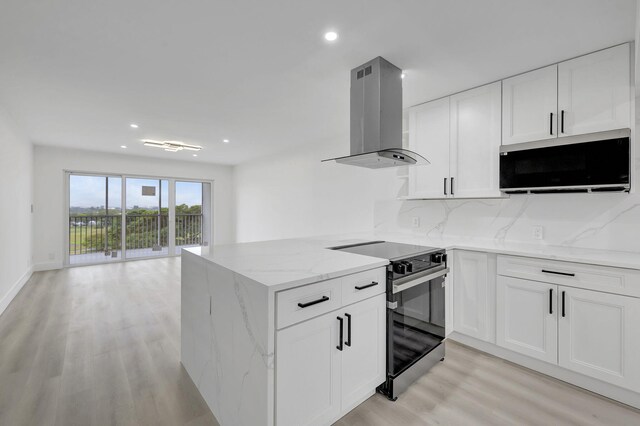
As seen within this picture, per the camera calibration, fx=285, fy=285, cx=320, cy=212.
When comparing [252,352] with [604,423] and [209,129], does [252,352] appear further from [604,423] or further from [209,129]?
[209,129]

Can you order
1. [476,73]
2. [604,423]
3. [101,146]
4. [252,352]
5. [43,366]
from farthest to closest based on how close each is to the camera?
1. [101,146]
2. [476,73]
3. [43,366]
4. [604,423]
5. [252,352]

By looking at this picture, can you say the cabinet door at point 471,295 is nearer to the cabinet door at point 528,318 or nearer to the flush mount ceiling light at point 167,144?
the cabinet door at point 528,318

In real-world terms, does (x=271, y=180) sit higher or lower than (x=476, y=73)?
lower

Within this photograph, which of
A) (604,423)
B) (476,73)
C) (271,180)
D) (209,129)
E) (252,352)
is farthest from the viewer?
(271,180)

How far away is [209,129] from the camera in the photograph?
4348 mm

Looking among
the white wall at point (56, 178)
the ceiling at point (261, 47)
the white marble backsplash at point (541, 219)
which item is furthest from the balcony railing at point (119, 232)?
the white marble backsplash at point (541, 219)

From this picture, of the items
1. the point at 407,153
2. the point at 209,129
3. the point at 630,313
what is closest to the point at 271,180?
the point at 209,129

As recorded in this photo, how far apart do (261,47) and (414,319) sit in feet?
7.54

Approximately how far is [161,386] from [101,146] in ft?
17.5

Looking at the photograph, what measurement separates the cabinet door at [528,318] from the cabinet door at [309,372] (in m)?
1.59

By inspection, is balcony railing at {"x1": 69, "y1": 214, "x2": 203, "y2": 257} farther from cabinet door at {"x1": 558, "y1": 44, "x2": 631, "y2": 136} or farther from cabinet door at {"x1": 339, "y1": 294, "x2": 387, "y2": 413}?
cabinet door at {"x1": 558, "y1": 44, "x2": 631, "y2": 136}

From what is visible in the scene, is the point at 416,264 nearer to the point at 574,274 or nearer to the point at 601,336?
the point at 574,274

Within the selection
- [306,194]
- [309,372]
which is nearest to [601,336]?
[309,372]

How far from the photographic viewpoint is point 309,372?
138 centimetres
